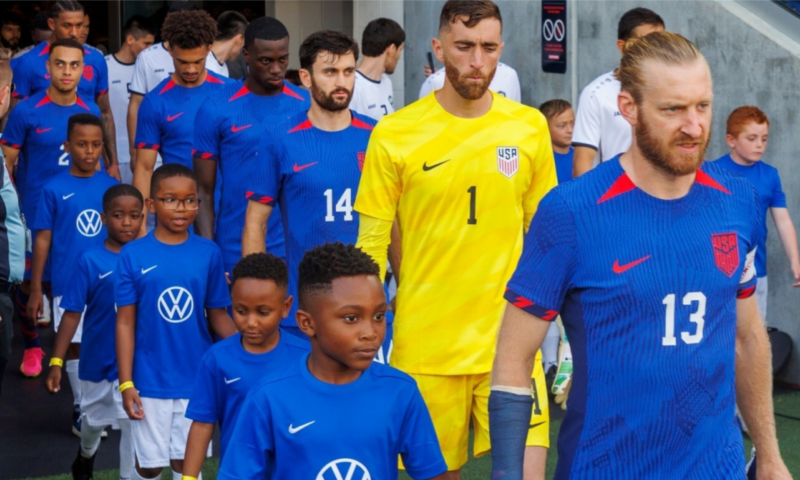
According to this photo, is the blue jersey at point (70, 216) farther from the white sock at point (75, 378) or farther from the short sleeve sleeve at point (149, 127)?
the white sock at point (75, 378)

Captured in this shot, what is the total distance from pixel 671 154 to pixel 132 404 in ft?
11.7

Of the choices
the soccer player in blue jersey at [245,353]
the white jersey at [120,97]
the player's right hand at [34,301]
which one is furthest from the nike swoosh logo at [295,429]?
the white jersey at [120,97]

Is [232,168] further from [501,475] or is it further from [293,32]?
[293,32]

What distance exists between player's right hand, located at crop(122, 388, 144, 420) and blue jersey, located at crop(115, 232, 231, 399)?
0.14m

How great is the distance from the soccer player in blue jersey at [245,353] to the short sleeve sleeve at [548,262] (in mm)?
Answer: 1809

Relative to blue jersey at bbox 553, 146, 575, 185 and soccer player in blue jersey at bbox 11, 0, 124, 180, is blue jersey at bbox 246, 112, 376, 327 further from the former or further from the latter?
soccer player in blue jersey at bbox 11, 0, 124, 180

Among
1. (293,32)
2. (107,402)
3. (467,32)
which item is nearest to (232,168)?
(107,402)

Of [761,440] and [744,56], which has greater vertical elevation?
[744,56]

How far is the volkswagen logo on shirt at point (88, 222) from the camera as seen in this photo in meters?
8.51

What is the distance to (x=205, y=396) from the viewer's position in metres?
5.14

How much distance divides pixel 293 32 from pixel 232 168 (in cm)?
776

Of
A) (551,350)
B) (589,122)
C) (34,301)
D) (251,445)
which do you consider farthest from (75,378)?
(251,445)

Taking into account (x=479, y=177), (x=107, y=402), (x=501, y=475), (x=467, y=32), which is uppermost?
(x=467, y=32)

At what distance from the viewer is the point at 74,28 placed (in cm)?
1051
